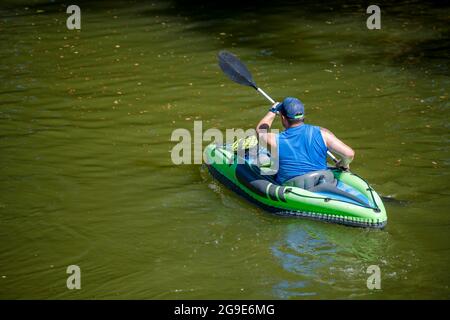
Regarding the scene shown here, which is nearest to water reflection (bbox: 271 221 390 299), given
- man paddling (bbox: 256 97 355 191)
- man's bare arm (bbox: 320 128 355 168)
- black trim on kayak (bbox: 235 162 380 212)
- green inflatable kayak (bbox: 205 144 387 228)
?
green inflatable kayak (bbox: 205 144 387 228)

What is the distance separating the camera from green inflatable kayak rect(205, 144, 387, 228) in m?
6.57

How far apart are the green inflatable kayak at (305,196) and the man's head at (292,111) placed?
0.63 m

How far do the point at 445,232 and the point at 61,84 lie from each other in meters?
6.50

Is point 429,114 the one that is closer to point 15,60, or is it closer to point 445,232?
point 445,232

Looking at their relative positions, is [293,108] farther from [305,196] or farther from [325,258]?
[325,258]

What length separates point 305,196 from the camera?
6762 mm

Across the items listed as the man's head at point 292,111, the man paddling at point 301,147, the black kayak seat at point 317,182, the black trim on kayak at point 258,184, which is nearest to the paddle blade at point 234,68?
the black trim on kayak at point 258,184

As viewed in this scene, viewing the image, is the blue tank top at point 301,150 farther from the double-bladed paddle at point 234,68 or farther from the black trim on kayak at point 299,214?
the double-bladed paddle at point 234,68

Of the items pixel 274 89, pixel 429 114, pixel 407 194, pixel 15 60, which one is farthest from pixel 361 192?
pixel 15 60

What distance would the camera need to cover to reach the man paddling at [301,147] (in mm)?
6723

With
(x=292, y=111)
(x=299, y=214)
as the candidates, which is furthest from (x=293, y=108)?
(x=299, y=214)

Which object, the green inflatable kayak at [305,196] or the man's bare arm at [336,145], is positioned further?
the man's bare arm at [336,145]

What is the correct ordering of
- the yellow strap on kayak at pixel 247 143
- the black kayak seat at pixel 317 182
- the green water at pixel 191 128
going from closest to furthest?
1. the green water at pixel 191 128
2. the black kayak seat at pixel 317 182
3. the yellow strap on kayak at pixel 247 143

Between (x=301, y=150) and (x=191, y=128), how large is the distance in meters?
2.87
